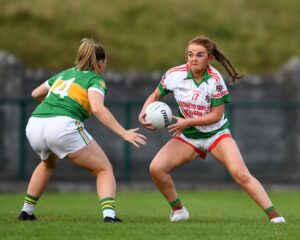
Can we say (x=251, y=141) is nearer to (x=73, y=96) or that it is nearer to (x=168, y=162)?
(x=168, y=162)

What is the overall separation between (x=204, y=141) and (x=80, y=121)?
144cm

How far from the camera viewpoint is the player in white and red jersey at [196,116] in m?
9.51

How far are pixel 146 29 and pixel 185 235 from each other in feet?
55.8

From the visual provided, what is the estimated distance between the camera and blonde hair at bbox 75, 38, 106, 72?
9219mm

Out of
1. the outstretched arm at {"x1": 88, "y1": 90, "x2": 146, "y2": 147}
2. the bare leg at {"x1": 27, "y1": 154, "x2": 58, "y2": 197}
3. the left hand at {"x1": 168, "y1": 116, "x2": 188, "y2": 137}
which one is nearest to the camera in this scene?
the outstretched arm at {"x1": 88, "y1": 90, "x2": 146, "y2": 147}

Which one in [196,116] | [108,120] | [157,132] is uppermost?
[157,132]

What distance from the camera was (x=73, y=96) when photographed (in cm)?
909

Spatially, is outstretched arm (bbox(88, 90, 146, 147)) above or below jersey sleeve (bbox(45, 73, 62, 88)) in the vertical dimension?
below

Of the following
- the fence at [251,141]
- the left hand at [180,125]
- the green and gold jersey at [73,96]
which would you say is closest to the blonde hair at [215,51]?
the left hand at [180,125]

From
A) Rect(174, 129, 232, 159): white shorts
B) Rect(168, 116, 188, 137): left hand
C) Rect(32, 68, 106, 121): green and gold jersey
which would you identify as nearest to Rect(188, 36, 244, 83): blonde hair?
Rect(174, 129, 232, 159): white shorts

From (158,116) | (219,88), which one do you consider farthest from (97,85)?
(219,88)

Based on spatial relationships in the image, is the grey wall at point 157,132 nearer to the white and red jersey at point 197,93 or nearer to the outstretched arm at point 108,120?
the white and red jersey at point 197,93

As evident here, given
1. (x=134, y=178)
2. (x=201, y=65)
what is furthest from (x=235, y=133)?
(x=201, y=65)

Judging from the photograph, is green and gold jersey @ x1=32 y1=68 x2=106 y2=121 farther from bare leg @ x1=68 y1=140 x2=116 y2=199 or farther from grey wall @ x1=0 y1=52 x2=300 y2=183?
grey wall @ x1=0 y1=52 x2=300 y2=183
